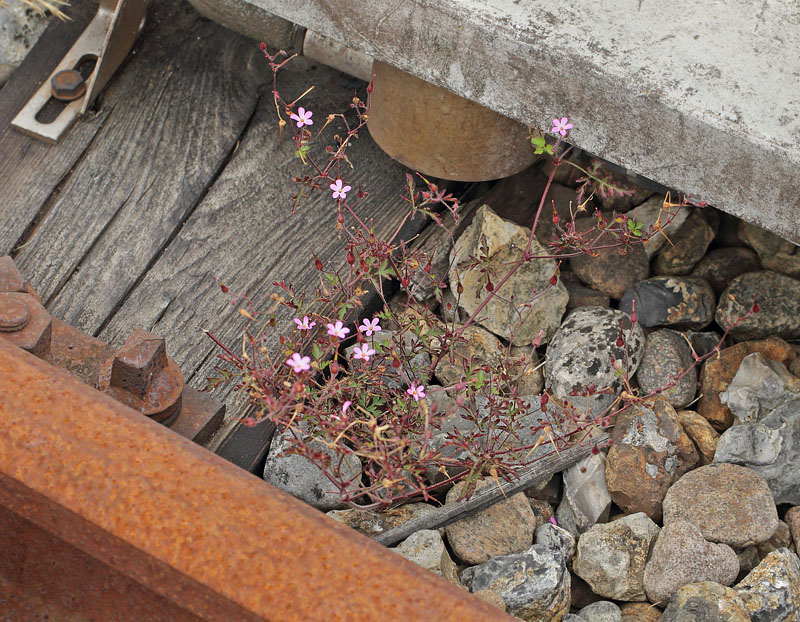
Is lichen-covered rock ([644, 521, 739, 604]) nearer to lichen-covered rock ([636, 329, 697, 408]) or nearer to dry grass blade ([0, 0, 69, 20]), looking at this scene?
lichen-covered rock ([636, 329, 697, 408])

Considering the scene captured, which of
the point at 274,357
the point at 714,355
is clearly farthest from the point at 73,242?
the point at 714,355

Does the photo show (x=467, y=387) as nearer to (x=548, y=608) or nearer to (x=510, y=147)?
(x=548, y=608)

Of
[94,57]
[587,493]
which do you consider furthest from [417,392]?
[94,57]

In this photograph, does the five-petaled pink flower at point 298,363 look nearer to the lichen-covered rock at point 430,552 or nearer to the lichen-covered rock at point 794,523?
the lichen-covered rock at point 430,552

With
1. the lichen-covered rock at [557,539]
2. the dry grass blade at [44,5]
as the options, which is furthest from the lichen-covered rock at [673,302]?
the dry grass blade at [44,5]

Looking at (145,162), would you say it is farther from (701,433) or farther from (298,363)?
(701,433)

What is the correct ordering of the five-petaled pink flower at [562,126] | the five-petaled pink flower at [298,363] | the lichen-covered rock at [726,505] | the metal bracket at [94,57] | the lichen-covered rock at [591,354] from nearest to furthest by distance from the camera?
the five-petaled pink flower at [298,363] < the five-petaled pink flower at [562,126] < the lichen-covered rock at [726,505] < the lichen-covered rock at [591,354] < the metal bracket at [94,57]

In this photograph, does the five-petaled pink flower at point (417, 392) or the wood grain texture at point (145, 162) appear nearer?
the five-petaled pink flower at point (417, 392)
